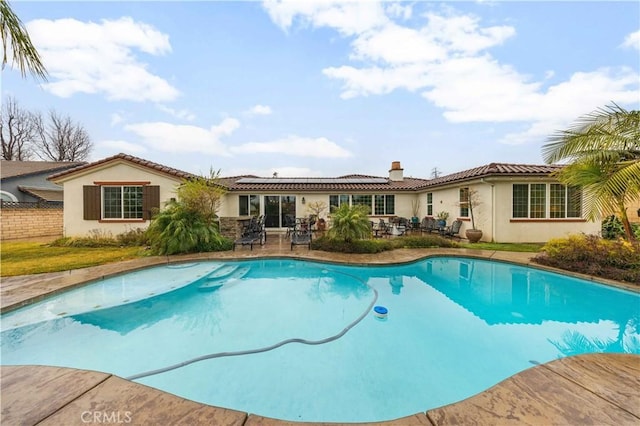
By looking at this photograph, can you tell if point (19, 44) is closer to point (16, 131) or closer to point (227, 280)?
point (227, 280)

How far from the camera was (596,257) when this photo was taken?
6.51 meters

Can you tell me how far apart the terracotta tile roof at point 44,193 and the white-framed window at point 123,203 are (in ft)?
34.7

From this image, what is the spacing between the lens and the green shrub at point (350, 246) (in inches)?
354

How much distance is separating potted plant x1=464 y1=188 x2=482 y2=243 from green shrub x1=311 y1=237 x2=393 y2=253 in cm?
418

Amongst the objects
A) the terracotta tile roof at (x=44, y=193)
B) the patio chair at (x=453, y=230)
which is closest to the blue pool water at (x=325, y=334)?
the patio chair at (x=453, y=230)

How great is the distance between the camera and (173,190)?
1100 centimetres

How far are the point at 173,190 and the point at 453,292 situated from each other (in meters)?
11.7

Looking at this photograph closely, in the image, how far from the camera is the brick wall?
12555 mm

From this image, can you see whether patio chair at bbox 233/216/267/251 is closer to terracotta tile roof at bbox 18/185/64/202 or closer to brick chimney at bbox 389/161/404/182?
brick chimney at bbox 389/161/404/182

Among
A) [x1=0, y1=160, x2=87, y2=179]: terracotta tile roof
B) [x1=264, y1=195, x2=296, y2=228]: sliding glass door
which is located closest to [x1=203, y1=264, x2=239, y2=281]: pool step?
[x1=264, y1=195, x2=296, y2=228]: sliding glass door

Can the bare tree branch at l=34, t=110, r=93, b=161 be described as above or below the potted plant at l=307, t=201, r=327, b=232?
above

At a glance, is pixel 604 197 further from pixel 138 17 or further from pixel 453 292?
pixel 138 17

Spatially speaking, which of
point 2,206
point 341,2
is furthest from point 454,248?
point 2,206

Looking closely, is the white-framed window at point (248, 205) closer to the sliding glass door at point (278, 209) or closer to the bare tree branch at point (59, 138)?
the sliding glass door at point (278, 209)
